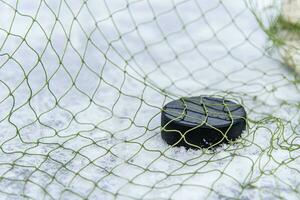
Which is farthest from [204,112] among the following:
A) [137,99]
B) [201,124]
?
[137,99]

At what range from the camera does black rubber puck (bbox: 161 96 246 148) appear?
5.53 feet

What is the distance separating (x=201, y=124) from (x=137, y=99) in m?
0.41

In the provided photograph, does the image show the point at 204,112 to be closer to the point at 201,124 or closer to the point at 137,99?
the point at 201,124

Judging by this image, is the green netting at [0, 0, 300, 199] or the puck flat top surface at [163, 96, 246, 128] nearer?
the green netting at [0, 0, 300, 199]

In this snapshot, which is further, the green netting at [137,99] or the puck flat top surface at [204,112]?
the puck flat top surface at [204,112]

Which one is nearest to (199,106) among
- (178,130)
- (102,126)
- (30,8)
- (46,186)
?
(178,130)

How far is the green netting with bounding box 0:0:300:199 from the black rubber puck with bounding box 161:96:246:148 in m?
0.03

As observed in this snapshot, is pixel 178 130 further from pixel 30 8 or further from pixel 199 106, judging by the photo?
pixel 30 8

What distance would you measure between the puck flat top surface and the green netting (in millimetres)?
78

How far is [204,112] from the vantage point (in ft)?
5.80

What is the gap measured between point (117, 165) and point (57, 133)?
270 millimetres

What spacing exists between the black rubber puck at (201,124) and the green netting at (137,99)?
1.2 inches

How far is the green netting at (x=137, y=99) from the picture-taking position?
1541 millimetres

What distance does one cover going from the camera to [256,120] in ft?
6.23
